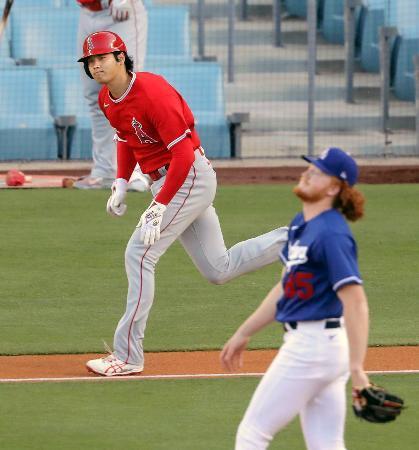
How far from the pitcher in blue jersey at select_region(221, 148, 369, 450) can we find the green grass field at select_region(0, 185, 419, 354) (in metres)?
3.22

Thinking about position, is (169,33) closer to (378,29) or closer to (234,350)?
(378,29)

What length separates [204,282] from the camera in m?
10.3

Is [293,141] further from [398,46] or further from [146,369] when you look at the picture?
[146,369]

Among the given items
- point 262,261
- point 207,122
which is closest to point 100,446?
→ point 262,261

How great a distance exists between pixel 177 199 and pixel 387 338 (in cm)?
171

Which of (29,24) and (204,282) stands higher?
(29,24)

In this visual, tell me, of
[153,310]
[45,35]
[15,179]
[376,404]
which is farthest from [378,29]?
[376,404]

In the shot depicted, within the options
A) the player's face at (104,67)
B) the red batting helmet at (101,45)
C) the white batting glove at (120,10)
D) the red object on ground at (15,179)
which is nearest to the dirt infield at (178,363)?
the player's face at (104,67)

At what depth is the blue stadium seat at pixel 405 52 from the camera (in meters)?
16.2

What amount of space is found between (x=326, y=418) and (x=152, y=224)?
2.46 m

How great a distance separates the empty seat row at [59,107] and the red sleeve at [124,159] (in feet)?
22.4

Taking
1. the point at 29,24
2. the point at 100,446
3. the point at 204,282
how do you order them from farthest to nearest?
the point at 29,24, the point at 204,282, the point at 100,446

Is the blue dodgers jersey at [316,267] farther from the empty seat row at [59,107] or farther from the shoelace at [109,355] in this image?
the empty seat row at [59,107]

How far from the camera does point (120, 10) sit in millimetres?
12727
